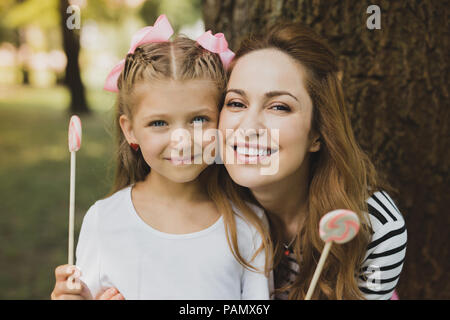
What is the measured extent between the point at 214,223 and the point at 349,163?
0.61 m

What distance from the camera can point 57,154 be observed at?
7305mm

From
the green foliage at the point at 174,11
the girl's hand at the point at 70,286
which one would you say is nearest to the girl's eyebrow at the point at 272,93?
the girl's hand at the point at 70,286


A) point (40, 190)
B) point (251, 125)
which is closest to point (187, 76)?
point (251, 125)

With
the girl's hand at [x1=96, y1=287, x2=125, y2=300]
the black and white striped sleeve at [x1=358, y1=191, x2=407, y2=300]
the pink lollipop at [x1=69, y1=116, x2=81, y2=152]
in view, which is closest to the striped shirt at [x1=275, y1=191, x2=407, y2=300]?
the black and white striped sleeve at [x1=358, y1=191, x2=407, y2=300]

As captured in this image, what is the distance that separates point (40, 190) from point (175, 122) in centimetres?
464

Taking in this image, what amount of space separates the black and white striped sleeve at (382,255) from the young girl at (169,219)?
45 centimetres

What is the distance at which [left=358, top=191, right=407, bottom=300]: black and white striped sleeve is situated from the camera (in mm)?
1810

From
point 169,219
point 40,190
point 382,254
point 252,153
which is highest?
point 252,153

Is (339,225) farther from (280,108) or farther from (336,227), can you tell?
(280,108)

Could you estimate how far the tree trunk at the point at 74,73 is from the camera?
768 cm

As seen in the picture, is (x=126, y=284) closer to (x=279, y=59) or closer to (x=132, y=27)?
(x=279, y=59)

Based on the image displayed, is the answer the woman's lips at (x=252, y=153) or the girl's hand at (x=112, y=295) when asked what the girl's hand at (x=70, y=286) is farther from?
the woman's lips at (x=252, y=153)

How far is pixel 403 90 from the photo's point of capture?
2.20 meters

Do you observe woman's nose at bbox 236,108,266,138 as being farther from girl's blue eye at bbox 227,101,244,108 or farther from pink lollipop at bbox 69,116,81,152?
pink lollipop at bbox 69,116,81,152
